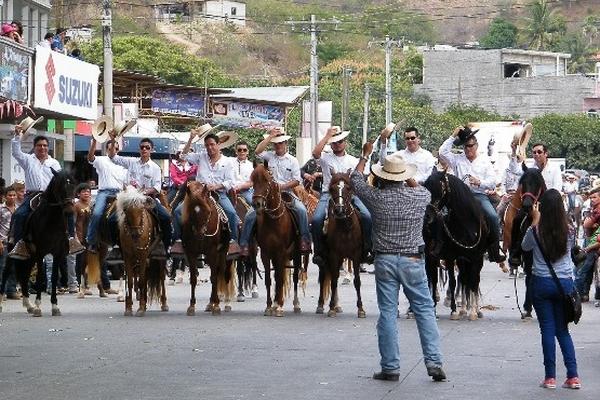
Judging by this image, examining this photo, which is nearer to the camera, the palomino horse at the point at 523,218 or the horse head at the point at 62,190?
the palomino horse at the point at 523,218

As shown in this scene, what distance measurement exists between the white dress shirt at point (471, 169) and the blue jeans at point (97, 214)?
16.5 feet

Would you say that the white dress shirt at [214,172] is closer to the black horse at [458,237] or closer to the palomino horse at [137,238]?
the palomino horse at [137,238]

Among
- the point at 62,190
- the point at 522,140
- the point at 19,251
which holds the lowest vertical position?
the point at 19,251

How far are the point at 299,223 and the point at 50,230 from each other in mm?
3516

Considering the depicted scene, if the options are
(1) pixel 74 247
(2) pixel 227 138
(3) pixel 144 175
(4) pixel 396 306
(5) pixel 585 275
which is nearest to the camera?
(4) pixel 396 306

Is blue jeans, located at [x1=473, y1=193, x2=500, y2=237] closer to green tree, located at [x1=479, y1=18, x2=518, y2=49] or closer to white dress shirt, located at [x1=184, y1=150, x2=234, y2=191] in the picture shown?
white dress shirt, located at [x1=184, y1=150, x2=234, y2=191]

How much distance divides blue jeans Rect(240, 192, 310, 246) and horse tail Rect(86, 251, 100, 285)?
4161 mm

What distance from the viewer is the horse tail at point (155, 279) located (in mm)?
21750

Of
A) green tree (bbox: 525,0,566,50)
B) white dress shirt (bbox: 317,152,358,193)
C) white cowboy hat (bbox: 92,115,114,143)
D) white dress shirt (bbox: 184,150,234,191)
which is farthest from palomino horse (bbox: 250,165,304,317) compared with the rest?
green tree (bbox: 525,0,566,50)

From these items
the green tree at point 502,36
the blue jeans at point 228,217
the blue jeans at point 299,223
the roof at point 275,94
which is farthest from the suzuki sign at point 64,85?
the green tree at point 502,36

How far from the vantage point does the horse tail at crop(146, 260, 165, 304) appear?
856 inches

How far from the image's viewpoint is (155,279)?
860 inches

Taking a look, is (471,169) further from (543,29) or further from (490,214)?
(543,29)

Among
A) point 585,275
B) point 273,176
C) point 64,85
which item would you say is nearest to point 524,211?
point 273,176
